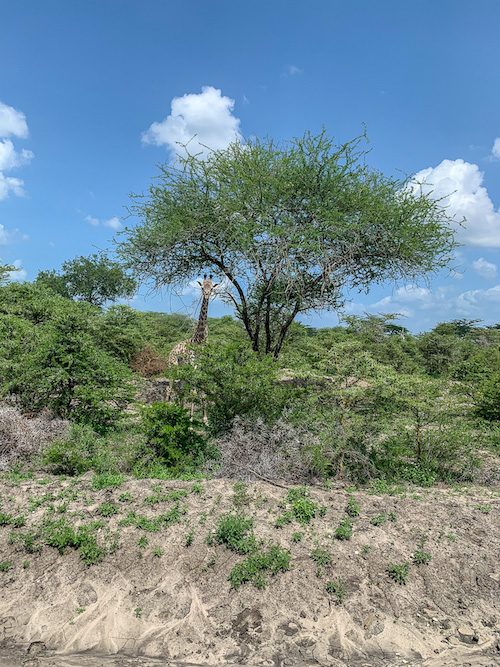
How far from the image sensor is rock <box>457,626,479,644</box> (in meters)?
3.77

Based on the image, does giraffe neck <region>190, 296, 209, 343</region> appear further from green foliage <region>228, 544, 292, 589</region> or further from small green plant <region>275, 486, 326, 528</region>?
green foliage <region>228, 544, 292, 589</region>

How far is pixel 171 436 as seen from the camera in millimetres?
6441

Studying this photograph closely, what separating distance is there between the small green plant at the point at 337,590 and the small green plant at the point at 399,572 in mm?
542


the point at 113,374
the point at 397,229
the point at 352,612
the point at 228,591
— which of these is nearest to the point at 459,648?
the point at 352,612

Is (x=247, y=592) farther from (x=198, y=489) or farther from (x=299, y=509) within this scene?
(x=198, y=489)

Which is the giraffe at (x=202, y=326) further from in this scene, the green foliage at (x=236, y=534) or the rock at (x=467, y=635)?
the rock at (x=467, y=635)

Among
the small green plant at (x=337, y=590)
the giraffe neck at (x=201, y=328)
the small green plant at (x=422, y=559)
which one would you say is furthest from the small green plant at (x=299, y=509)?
the giraffe neck at (x=201, y=328)

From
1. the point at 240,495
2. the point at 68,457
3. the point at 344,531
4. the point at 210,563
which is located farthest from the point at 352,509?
the point at 68,457

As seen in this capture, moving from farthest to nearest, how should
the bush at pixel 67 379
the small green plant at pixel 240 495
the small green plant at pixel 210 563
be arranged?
the bush at pixel 67 379 → the small green plant at pixel 240 495 → the small green plant at pixel 210 563

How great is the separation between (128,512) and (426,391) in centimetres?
458

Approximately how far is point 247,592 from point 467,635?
198 centimetres

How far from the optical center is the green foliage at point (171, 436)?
6441 mm

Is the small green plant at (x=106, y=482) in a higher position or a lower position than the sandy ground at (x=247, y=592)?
higher

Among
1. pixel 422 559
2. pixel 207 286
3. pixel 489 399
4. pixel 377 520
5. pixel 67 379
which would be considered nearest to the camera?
pixel 422 559
